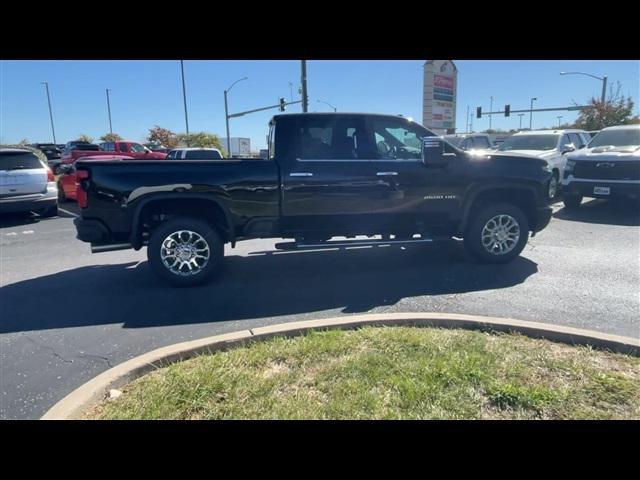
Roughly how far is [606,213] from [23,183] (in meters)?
13.7

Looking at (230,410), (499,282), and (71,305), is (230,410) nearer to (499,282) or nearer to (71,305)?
(71,305)

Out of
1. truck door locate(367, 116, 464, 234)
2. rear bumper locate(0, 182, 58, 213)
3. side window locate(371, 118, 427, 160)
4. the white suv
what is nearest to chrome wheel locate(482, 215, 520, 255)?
truck door locate(367, 116, 464, 234)

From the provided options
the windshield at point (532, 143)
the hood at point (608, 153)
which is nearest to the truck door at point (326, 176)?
the hood at point (608, 153)

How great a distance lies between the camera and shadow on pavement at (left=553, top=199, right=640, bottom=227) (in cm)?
925

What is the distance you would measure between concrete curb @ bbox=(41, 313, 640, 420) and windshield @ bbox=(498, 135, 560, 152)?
9826 mm

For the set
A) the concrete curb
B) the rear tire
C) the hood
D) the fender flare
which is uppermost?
the hood

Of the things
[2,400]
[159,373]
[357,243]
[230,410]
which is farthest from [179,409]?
[357,243]

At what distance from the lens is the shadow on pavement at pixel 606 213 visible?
30.3 ft

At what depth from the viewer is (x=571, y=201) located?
10.7 meters

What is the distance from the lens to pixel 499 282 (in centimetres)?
523

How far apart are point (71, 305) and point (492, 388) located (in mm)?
4309

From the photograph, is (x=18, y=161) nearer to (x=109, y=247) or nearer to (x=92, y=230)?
(x=92, y=230)

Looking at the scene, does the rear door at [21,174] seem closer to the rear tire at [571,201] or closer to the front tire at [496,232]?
the front tire at [496,232]

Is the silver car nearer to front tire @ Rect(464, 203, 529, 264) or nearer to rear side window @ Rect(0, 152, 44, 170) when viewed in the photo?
rear side window @ Rect(0, 152, 44, 170)
